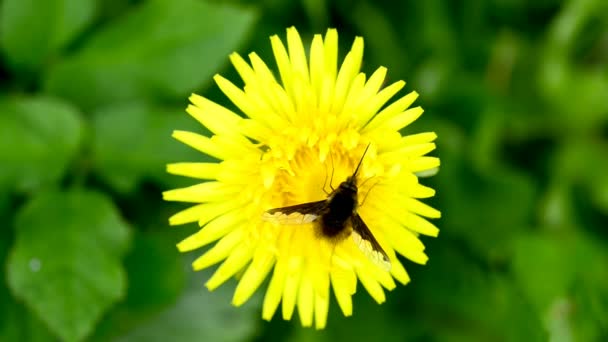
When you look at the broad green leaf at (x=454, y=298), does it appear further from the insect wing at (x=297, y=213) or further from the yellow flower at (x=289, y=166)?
the insect wing at (x=297, y=213)

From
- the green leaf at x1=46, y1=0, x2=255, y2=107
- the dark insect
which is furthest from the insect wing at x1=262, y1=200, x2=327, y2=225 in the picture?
the green leaf at x1=46, y1=0, x2=255, y2=107

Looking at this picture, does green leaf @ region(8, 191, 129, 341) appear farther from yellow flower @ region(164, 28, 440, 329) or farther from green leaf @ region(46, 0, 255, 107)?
yellow flower @ region(164, 28, 440, 329)

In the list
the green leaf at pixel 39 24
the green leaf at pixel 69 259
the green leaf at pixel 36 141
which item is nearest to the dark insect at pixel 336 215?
the green leaf at pixel 69 259

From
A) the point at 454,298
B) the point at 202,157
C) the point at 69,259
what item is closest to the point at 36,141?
the point at 69,259

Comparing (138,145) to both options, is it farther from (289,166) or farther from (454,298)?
(454,298)

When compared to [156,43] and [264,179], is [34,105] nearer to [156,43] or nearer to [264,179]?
[156,43]
